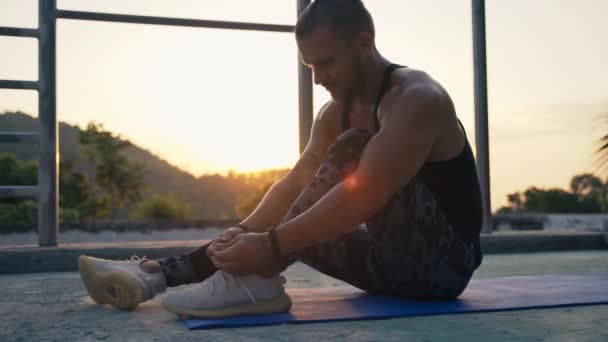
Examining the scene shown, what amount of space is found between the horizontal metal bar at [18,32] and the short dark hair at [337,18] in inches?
82.5

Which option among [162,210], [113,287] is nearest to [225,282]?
[113,287]

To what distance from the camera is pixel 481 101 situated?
4188 millimetres

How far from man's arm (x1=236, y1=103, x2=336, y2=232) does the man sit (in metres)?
0.03

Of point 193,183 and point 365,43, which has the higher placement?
point 193,183

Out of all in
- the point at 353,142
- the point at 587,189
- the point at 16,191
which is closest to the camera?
the point at 353,142

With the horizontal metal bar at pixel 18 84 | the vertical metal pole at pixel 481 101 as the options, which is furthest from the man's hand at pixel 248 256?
the vertical metal pole at pixel 481 101

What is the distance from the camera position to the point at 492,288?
224 centimetres

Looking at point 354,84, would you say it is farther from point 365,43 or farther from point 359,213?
point 359,213

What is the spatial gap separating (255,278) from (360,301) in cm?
32

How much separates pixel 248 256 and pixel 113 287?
423mm

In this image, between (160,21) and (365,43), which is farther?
(160,21)

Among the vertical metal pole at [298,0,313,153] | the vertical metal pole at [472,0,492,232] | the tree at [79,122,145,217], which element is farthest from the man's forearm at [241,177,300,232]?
the tree at [79,122,145,217]

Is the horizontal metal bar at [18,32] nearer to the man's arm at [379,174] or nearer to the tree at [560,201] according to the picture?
the man's arm at [379,174]

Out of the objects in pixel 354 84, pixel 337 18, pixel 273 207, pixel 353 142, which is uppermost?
pixel 337 18
